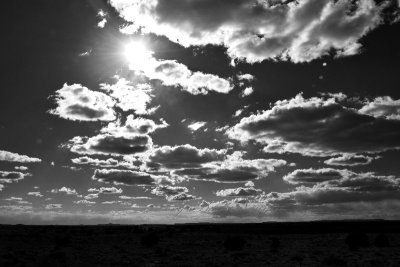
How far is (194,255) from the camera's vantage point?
36781 millimetres

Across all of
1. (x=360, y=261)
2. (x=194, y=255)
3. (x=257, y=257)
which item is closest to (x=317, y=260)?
(x=360, y=261)

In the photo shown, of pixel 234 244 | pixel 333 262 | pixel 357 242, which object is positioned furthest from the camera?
pixel 357 242

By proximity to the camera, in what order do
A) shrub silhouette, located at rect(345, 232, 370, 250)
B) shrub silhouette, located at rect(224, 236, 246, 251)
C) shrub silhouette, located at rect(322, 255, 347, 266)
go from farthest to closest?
1. shrub silhouette, located at rect(345, 232, 370, 250)
2. shrub silhouette, located at rect(224, 236, 246, 251)
3. shrub silhouette, located at rect(322, 255, 347, 266)

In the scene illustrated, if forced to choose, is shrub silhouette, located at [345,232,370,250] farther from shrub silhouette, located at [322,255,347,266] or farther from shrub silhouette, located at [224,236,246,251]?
shrub silhouette, located at [322,255,347,266]

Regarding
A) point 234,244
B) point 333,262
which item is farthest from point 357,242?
point 333,262

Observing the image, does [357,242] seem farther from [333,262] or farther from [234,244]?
[333,262]

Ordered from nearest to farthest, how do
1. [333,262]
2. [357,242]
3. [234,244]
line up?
[333,262] < [234,244] < [357,242]

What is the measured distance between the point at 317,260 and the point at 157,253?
15.4 meters

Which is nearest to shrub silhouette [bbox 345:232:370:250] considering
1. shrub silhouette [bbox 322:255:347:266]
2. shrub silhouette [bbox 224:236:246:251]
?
shrub silhouette [bbox 224:236:246:251]

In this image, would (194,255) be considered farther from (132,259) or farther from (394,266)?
(394,266)

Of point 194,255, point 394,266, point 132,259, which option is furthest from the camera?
point 194,255

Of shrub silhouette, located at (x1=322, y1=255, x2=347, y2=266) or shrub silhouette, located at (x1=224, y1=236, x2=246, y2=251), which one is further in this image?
shrub silhouette, located at (x1=224, y1=236, x2=246, y2=251)

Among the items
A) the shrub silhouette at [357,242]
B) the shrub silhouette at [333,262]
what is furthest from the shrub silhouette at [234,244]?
the shrub silhouette at [333,262]

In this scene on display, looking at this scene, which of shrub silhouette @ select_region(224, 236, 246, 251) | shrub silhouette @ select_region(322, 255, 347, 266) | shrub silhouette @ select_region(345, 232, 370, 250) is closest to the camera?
shrub silhouette @ select_region(322, 255, 347, 266)
